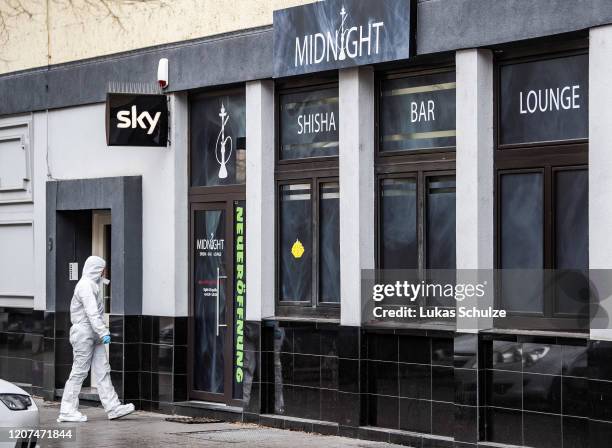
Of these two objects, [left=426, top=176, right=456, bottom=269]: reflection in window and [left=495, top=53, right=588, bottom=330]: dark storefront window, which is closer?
[left=495, top=53, right=588, bottom=330]: dark storefront window

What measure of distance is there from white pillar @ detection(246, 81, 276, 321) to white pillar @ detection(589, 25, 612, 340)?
4627 millimetres

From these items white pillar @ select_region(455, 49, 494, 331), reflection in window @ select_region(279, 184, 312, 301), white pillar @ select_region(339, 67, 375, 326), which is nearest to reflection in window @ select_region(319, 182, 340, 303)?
reflection in window @ select_region(279, 184, 312, 301)

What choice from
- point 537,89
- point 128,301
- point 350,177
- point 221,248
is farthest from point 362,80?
point 128,301

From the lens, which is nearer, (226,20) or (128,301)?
(226,20)

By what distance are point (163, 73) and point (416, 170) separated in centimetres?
422

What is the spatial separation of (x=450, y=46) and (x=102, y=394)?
5.96m

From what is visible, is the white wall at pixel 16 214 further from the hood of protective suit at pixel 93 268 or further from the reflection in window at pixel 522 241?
the reflection in window at pixel 522 241

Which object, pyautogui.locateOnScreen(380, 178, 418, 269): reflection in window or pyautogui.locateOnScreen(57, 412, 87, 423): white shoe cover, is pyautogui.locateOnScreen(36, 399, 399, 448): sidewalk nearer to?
pyautogui.locateOnScreen(57, 412, 87, 423): white shoe cover

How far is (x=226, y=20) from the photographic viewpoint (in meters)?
15.0

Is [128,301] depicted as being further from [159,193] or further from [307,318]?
[307,318]

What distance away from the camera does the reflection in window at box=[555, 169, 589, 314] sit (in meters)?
11.4

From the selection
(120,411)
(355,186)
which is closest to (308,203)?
(355,186)

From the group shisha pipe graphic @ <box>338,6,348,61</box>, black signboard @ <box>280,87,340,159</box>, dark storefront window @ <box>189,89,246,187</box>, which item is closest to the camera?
shisha pipe graphic @ <box>338,6,348,61</box>

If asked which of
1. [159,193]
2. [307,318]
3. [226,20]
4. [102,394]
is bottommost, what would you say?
[102,394]
